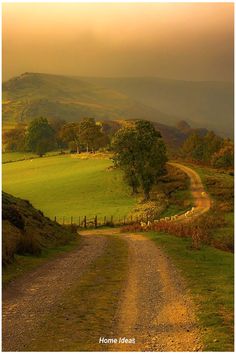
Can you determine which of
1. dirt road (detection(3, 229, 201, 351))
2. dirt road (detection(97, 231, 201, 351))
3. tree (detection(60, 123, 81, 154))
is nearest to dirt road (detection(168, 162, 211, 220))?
dirt road (detection(3, 229, 201, 351))

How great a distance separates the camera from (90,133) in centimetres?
13438

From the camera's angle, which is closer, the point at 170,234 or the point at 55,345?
the point at 55,345

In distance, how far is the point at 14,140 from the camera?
179m

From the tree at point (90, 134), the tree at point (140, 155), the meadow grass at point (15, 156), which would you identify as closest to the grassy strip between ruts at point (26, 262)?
the tree at point (140, 155)

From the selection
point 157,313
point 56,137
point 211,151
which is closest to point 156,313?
point 157,313

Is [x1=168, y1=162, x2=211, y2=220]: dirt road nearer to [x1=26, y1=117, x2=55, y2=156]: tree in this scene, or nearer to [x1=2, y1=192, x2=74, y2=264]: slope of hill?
[x1=2, y1=192, x2=74, y2=264]: slope of hill

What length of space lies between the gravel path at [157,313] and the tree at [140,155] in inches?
2210

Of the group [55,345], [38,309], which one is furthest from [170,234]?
[55,345]

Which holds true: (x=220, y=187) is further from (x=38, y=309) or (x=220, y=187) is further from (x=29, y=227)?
(x=38, y=309)

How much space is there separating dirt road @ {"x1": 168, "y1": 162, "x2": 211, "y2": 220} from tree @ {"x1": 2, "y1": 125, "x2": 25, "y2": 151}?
8772 centimetres

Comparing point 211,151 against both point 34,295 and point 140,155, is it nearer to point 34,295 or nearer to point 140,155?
point 140,155

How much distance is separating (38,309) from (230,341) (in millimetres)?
7088

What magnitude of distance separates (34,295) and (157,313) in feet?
18.0

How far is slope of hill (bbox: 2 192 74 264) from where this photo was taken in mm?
26334
